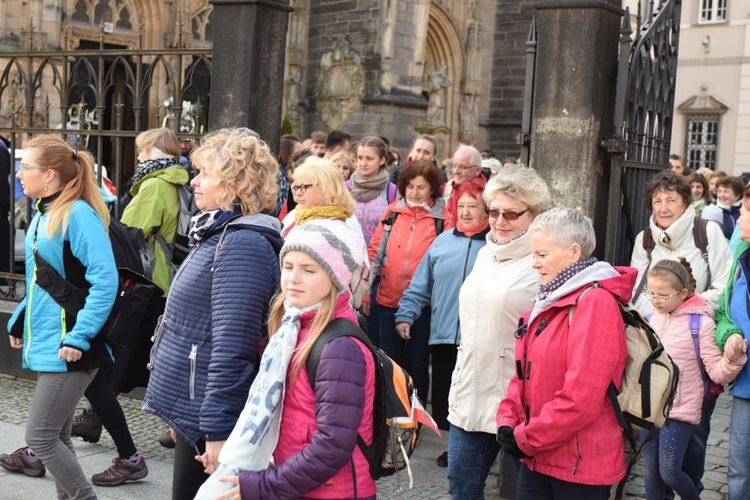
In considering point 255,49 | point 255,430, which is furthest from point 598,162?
point 255,430

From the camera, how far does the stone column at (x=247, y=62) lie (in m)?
7.30

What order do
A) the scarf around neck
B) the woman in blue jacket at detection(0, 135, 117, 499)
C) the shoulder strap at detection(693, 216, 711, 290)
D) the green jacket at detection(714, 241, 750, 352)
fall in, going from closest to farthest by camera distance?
Result: the woman in blue jacket at detection(0, 135, 117, 499), the green jacket at detection(714, 241, 750, 352), the shoulder strap at detection(693, 216, 711, 290), the scarf around neck

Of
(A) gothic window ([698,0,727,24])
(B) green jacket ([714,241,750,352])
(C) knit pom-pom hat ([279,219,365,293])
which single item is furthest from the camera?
(A) gothic window ([698,0,727,24])

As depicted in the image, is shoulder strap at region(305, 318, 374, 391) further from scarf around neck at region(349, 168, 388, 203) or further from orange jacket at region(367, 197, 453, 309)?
scarf around neck at region(349, 168, 388, 203)

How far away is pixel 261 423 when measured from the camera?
10.1ft

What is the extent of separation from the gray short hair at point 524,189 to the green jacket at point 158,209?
9.40 feet

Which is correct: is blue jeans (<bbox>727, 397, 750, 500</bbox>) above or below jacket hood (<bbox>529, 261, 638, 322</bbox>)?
below

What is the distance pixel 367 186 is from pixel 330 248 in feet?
14.3

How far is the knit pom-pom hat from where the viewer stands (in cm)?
323

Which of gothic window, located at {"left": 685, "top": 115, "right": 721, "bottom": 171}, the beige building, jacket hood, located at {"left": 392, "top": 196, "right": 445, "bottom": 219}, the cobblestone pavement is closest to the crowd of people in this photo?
the cobblestone pavement

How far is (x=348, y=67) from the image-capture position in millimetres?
23422

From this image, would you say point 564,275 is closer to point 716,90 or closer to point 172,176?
point 172,176

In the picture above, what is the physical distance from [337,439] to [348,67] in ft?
69.0

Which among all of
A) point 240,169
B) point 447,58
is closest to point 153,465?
point 240,169
